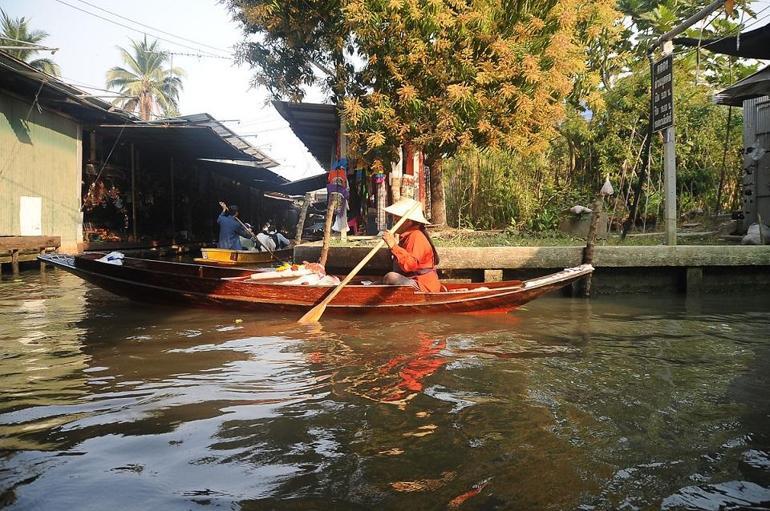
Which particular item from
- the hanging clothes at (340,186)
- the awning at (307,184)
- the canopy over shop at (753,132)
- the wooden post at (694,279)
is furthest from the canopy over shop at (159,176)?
the canopy over shop at (753,132)

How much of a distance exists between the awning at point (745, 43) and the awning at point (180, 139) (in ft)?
39.1

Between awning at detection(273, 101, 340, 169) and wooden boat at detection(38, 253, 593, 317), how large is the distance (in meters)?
6.04

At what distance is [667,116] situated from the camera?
8633 millimetres

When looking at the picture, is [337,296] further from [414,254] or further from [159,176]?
[159,176]

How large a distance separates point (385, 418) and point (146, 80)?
3675 centimetres

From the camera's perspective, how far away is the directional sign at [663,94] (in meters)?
8.55

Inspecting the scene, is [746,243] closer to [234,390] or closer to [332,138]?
[234,390]

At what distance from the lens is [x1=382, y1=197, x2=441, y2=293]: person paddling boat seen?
248 inches

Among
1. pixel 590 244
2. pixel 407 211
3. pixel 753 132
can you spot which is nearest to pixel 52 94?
pixel 407 211

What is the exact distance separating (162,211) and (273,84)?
11.8 meters

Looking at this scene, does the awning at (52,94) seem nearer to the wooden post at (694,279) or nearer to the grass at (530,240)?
the grass at (530,240)

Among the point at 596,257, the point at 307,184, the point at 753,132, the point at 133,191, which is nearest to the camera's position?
the point at 596,257

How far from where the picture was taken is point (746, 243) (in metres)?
9.30

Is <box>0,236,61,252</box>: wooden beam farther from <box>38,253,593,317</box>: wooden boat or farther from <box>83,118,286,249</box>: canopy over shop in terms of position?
<box>38,253,593,317</box>: wooden boat
